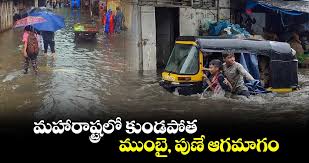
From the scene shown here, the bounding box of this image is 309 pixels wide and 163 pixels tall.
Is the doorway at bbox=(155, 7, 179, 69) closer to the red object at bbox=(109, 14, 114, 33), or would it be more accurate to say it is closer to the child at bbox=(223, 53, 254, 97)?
the child at bbox=(223, 53, 254, 97)

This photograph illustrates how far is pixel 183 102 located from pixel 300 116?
2935 millimetres

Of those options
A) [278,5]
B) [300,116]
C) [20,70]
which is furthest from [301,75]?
[20,70]

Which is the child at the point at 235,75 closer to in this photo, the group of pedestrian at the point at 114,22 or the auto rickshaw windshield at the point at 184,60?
the auto rickshaw windshield at the point at 184,60

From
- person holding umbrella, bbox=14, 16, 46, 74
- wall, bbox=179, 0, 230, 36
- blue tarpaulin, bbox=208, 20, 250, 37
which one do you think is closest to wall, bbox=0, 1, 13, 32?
person holding umbrella, bbox=14, 16, 46, 74

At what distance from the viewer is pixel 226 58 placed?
11.1 m

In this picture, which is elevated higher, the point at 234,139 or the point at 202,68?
the point at 202,68

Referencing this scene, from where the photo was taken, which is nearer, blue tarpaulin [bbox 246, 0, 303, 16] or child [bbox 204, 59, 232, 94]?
child [bbox 204, 59, 232, 94]

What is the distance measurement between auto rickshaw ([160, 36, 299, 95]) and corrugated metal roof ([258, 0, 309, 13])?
17.7ft

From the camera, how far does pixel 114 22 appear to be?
2620 cm

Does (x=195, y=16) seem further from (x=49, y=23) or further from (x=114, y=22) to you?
(x=114, y=22)

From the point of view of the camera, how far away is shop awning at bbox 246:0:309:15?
→ 54.8 feet

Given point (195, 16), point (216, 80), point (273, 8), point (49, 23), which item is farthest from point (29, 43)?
point (273, 8)

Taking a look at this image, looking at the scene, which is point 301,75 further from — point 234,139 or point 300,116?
point 234,139

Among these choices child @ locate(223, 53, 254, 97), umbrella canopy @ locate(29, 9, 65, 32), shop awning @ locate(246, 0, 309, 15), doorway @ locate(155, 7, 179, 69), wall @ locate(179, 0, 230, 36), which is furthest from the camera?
doorway @ locate(155, 7, 179, 69)
